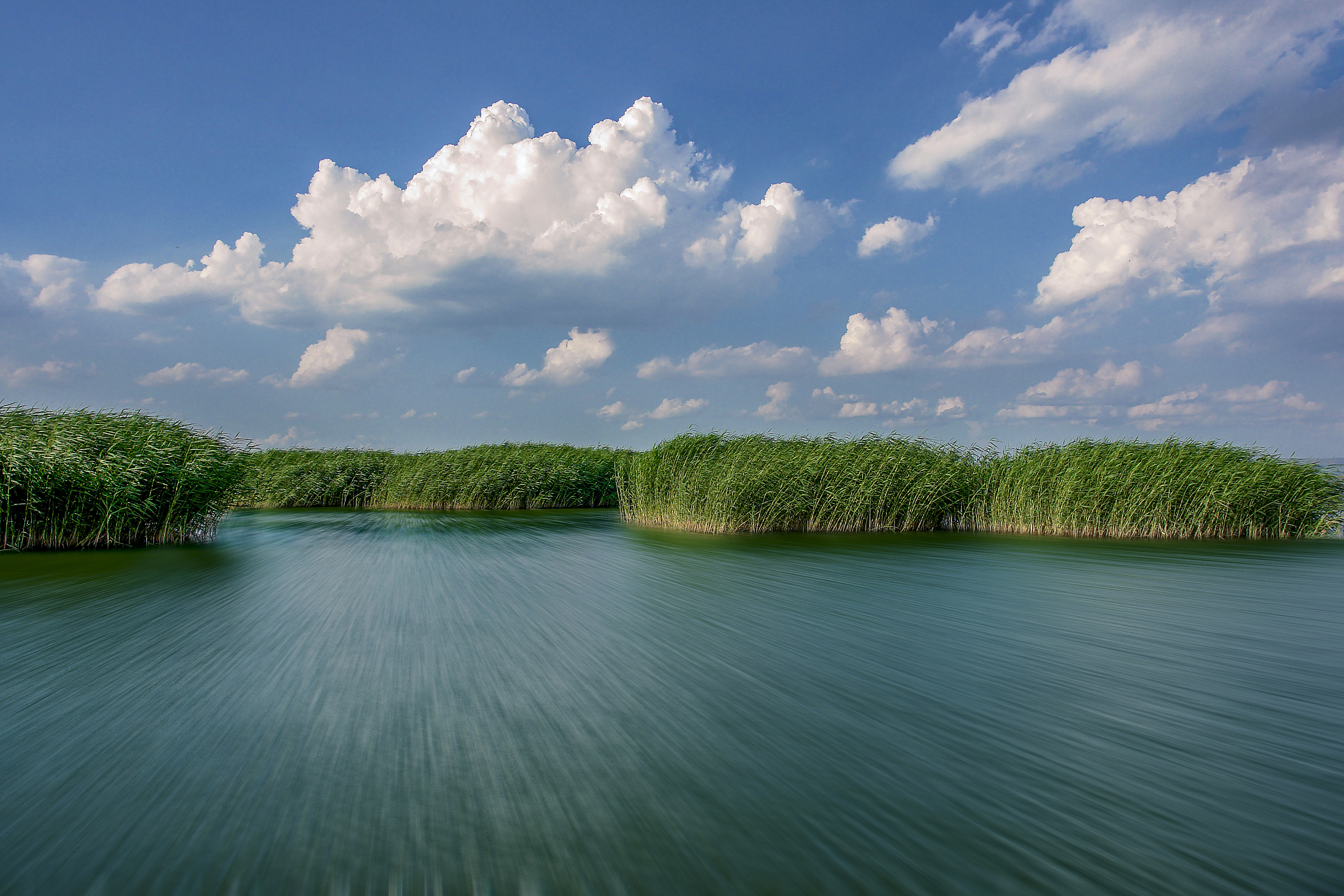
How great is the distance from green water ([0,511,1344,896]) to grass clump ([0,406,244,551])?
388 cm

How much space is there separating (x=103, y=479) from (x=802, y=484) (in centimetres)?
1125

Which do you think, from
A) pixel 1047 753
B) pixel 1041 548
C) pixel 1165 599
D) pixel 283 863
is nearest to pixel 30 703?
pixel 283 863

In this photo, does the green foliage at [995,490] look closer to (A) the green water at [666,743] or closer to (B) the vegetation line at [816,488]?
(B) the vegetation line at [816,488]

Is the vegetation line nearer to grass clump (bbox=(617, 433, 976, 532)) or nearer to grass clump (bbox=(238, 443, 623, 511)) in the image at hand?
grass clump (bbox=(617, 433, 976, 532))

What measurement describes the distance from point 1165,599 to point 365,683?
23.3ft

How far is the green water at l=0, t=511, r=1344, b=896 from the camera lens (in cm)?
200

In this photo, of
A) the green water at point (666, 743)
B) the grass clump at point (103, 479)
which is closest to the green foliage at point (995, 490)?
the green water at point (666, 743)

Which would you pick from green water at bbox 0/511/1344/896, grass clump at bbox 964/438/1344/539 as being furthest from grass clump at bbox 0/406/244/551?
grass clump at bbox 964/438/1344/539

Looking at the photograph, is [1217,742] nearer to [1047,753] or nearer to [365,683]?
[1047,753]

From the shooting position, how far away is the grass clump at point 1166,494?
13562mm

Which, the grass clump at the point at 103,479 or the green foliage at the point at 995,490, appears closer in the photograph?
the grass clump at the point at 103,479

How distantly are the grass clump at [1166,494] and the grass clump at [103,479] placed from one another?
15158 millimetres

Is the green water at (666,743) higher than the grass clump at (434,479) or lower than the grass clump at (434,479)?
lower

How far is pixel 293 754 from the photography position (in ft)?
9.10
